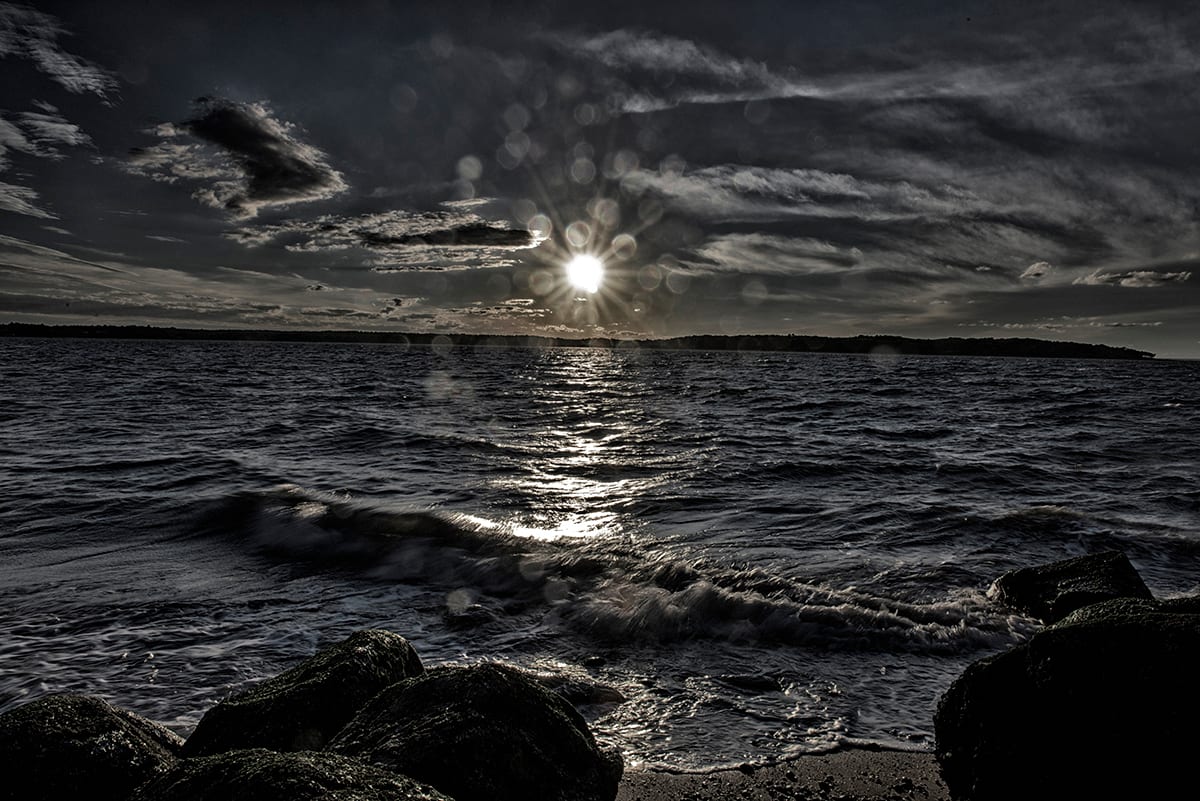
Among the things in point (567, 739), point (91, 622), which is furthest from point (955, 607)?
point (91, 622)

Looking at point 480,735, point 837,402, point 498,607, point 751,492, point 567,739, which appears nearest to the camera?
point 480,735

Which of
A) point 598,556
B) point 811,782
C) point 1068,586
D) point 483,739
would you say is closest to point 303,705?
point 483,739

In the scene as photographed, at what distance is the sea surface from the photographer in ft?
17.8

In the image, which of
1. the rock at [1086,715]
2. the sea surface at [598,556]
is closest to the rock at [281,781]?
the sea surface at [598,556]

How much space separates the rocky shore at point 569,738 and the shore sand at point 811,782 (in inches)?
0.5

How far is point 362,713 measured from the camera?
11.6 ft

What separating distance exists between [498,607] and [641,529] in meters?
3.51

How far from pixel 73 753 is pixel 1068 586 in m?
7.77

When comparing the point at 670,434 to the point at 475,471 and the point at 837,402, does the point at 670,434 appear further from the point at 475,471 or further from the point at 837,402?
the point at 837,402

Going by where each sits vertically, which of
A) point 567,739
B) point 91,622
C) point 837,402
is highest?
point 837,402

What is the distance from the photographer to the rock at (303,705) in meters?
3.67

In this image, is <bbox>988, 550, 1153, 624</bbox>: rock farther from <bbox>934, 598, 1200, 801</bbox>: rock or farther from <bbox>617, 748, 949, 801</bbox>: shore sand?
<bbox>934, 598, 1200, 801</bbox>: rock

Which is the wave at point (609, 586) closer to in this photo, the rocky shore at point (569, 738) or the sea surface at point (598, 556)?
the sea surface at point (598, 556)

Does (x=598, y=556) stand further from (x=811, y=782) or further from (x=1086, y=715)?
(x=1086, y=715)
